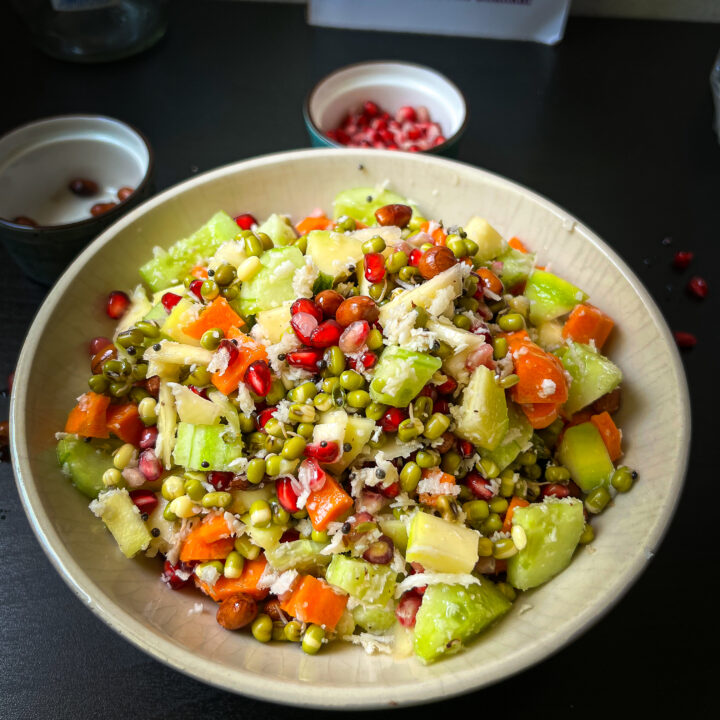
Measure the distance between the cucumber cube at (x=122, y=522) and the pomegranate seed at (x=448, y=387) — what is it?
3.48 feet

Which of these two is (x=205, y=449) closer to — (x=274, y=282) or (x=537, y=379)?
(x=274, y=282)

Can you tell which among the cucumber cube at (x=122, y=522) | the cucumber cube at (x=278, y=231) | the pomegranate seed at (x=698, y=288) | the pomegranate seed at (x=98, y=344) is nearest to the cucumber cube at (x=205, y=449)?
the cucumber cube at (x=122, y=522)

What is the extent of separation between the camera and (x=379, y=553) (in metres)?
2.09

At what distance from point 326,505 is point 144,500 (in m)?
0.64

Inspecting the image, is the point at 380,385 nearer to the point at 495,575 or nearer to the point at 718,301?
the point at 495,575

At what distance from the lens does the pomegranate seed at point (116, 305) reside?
105 inches

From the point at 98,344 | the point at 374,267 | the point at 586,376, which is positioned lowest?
the point at 98,344

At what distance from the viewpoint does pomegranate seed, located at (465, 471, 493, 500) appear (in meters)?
2.23

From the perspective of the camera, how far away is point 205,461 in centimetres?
217

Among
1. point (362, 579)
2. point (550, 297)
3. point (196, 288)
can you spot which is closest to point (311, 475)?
point (362, 579)

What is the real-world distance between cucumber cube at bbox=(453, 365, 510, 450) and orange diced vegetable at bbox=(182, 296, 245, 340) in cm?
86

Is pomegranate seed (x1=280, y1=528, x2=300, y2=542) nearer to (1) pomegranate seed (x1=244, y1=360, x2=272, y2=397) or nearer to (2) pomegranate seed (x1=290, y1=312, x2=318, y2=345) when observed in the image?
(1) pomegranate seed (x1=244, y1=360, x2=272, y2=397)

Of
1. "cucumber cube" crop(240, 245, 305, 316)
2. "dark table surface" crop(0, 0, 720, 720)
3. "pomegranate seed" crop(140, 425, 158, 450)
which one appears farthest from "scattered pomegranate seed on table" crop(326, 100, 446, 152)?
"pomegranate seed" crop(140, 425, 158, 450)

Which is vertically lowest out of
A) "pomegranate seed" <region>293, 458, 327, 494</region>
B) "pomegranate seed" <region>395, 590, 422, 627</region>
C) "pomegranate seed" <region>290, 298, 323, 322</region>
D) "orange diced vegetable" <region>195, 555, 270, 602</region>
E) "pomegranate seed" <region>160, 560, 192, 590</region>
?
"pomegranate seed" <region>160, 560, 192, 590</region>
